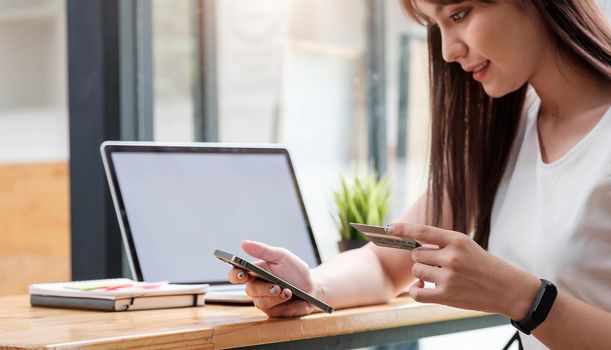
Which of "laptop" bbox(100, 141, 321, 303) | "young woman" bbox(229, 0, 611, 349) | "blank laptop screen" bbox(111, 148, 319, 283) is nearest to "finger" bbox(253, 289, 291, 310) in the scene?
"young woman" bbox(229, 0, 611, 349)

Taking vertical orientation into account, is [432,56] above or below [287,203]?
above

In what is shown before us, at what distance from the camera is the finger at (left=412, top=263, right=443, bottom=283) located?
4.36 feet

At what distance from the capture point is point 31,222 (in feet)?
15.1

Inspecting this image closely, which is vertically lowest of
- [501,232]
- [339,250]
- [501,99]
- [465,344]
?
[465,344]

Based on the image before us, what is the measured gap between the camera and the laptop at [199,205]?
6.26ft

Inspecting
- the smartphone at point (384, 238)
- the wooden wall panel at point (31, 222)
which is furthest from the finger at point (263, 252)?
the wooden wall panel at point (31, 222)

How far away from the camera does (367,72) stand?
13.5 ft

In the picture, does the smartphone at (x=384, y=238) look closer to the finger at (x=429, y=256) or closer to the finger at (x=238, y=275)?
the finger at (x=429, y=256)

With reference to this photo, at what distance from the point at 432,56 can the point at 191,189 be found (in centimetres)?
54

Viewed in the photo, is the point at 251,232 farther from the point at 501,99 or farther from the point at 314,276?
the point at 501,99

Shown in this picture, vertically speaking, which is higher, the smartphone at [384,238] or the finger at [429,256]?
the smartphone at [384,238]

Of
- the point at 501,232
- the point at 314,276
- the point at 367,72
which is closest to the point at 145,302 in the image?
the point at 314,276

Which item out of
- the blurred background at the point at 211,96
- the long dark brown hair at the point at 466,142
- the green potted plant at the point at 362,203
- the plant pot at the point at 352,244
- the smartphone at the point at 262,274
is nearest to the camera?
the smartphone at the point at 262,274

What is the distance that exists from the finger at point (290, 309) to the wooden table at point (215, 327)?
21mm
